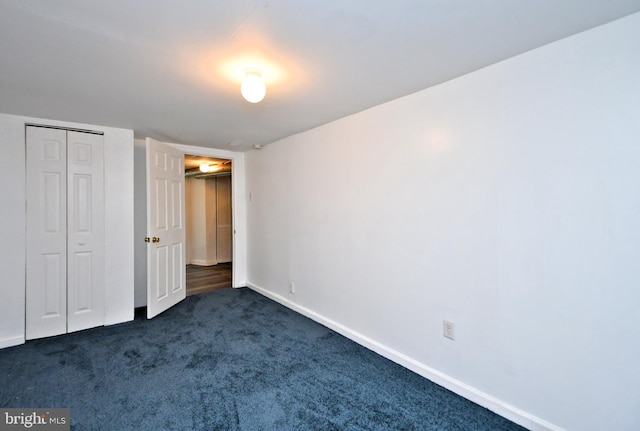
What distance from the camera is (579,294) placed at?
1.55 m

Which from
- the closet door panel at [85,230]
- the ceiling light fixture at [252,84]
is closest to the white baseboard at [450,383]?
the ceiling light fixture at [252,84]

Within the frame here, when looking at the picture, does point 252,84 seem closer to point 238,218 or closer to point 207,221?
point 238,218

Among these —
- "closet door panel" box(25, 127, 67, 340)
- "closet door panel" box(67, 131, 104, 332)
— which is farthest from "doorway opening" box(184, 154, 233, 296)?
"closet door panel" box(25, 127, 67, 340)

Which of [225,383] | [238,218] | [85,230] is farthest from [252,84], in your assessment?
[238,218]

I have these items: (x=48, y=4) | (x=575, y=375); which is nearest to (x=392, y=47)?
(x=48, y=4)

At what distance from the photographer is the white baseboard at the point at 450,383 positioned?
5.61ft

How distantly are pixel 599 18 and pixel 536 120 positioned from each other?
49 cm

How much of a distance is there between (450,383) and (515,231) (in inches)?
45.1

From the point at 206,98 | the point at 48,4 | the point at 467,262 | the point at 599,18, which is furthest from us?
the point at 206,98

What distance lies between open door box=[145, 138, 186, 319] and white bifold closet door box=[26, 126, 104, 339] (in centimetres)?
50

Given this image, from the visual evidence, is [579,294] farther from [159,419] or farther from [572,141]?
[159,419]

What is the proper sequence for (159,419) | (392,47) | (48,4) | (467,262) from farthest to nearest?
1. (467,262)
2. (159,419)
3. (392,47)
4. (48,4)

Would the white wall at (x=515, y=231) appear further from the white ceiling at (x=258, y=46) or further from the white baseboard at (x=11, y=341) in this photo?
the white baseboard at (x=11, y=341)

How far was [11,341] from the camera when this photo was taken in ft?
9.15
